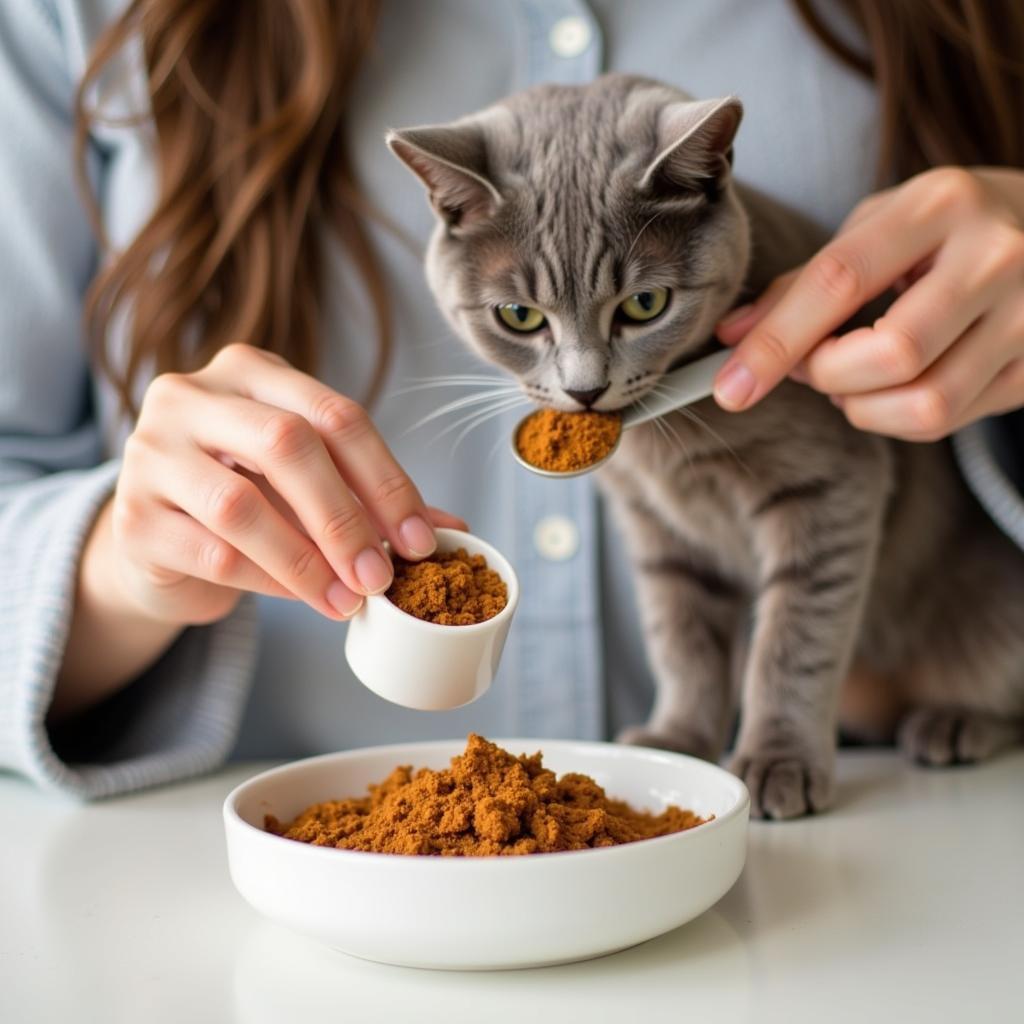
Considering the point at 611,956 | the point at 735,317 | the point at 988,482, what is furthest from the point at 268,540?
the point at 988,482

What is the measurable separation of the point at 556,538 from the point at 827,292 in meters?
0.55

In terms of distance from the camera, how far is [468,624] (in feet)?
2.60

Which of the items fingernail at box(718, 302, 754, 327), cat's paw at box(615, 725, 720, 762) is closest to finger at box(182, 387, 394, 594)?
fingernail at box(718, 302, 754, 327)

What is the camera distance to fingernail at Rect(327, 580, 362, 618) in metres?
0.83

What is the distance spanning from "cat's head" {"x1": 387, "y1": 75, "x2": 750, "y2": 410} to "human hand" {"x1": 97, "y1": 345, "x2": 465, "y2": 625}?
217 mm

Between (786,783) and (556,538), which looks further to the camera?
(556,538)

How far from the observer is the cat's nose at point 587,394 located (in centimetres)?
98

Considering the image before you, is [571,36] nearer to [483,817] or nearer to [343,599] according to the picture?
[343,599]

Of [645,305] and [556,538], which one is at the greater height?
[645,305]

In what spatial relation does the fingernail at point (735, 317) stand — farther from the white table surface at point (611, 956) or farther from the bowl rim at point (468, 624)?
the white table surface at point (611, 956)

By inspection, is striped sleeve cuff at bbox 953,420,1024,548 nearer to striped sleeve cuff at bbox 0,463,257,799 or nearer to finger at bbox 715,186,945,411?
finger at bbox 715,186,945,411

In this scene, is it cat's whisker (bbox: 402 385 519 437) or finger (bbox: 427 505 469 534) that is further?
cat's whisker (bbox: 402 385 519 437)

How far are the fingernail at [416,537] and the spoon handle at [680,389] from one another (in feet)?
0.86

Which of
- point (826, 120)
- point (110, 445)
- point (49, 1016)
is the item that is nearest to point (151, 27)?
point (110, 445)
